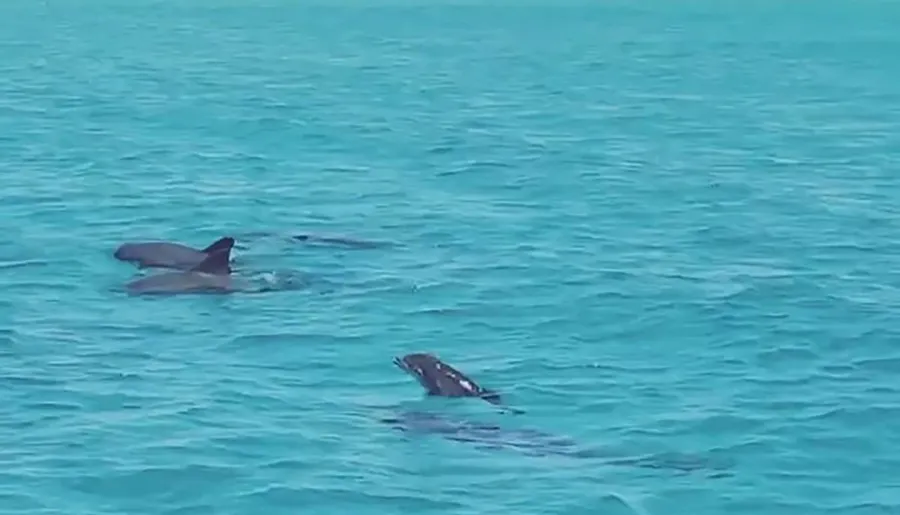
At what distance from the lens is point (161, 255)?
19891 mm

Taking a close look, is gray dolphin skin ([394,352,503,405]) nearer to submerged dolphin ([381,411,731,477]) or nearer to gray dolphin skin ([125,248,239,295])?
submerged dolphin ([381,411,731,477])

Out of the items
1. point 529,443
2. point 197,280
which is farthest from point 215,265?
point 529,443

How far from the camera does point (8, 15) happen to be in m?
59.7

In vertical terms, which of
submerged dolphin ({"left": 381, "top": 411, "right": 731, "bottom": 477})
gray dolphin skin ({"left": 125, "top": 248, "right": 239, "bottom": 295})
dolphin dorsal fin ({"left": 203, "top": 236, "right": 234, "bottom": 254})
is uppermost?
dolphin dorsal fin ({"left": 203, "top": 236, "right": 234, "bottom": 254})

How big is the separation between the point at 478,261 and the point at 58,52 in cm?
2860

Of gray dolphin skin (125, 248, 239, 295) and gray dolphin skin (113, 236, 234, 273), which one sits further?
gray dolphin skin (113, 236, 234, 273)

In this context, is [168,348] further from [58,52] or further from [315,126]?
[58,52]

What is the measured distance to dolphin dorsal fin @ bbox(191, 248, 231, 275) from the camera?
62.0 feet

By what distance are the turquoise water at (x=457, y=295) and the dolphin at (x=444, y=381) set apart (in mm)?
166

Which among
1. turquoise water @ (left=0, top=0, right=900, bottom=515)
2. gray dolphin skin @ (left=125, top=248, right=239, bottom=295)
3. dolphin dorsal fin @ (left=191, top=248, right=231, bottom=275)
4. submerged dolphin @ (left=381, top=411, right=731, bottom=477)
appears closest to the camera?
turquoise water @ (left=0, top=0, right=900, bottom=515)

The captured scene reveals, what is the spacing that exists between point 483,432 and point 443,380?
1.05 metres

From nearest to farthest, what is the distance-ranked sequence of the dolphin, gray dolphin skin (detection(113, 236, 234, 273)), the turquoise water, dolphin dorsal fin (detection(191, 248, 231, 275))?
1. the turquoise water
2. the dolphin
3. dolphin dorsal fin (detection(191, 248, 231, 275))
4. gray dolphin skin (detection(113, 236, 234, 273))

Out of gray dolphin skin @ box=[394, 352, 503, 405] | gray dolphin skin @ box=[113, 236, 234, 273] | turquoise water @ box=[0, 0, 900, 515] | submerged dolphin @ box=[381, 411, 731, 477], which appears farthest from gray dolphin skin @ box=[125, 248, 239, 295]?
submerged dolphin @ box=[381, 411, 731, 477]

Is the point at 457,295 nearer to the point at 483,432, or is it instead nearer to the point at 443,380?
the point at 443,380
